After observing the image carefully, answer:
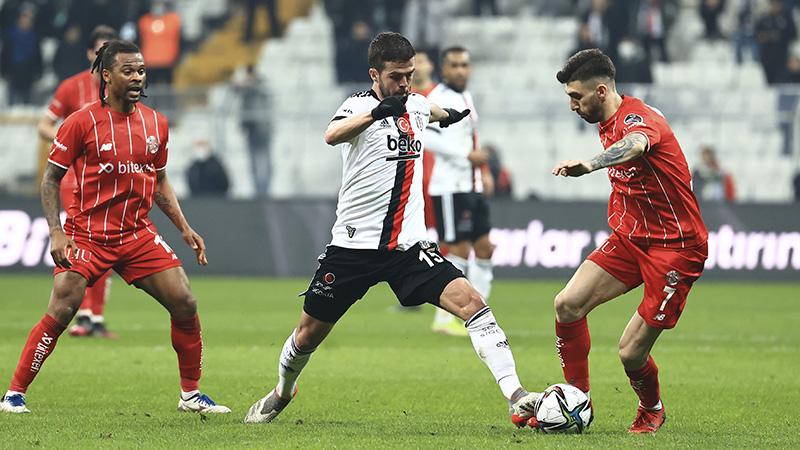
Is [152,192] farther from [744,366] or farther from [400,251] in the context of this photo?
[744,366]

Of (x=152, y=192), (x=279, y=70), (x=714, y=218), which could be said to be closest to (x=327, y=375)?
(x=152, y=192)

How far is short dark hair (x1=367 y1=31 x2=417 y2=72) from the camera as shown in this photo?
8016mm

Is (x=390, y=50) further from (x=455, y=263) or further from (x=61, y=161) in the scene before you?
(x=455, y=263)

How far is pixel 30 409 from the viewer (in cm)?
907

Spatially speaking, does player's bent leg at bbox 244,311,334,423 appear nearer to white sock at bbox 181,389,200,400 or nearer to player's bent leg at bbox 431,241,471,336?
white sock at bbox 181,389,200,400

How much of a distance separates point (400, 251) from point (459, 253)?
20.7 feet

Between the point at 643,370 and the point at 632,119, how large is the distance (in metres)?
1.48

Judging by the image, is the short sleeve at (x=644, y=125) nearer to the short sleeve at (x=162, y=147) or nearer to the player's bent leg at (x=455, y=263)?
the short sleeve at (x=162, y=147)

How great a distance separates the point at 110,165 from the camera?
9.00m

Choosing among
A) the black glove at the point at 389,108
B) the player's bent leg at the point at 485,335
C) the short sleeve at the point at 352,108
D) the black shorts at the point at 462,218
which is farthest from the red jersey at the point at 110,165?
the black shorts at the point at 462,218

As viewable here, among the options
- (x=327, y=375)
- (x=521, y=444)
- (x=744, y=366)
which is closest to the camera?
(x=521, y=444)

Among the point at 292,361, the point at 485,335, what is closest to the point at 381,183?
the point at 485,335

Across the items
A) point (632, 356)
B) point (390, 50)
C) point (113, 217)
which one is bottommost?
point (632, 356)

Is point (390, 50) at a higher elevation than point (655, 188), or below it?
higher
